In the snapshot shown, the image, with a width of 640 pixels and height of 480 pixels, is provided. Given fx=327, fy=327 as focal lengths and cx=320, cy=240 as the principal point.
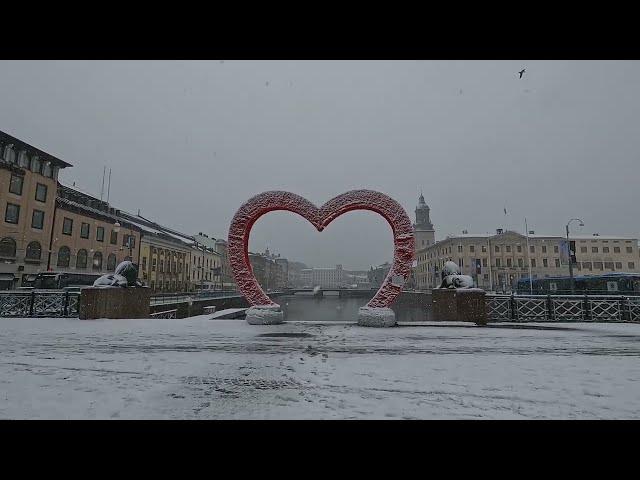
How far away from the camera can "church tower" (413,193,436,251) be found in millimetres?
93925

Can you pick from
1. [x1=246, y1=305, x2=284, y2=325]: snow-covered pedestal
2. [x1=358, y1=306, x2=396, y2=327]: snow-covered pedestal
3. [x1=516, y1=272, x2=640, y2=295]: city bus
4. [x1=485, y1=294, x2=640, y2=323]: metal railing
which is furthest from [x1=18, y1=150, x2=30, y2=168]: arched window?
[x1=516, y1=272, x2=640, y2=295]: city bus

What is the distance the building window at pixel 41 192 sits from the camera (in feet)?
111

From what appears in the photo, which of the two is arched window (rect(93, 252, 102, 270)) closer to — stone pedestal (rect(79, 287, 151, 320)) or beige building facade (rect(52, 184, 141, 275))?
beige building facade (rect(52, 184, 141, 275))

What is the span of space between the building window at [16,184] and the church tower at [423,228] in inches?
3214

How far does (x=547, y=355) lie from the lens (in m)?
6.59

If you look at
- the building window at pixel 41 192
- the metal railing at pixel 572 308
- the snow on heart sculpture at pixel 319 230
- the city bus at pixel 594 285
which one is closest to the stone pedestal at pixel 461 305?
the metal railing at pixel 572 308

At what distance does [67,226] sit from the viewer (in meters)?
36.8

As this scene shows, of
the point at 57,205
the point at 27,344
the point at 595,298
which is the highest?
the point at 57,205

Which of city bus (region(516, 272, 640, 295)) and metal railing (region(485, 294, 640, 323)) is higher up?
city bus (region(516, 272, 640, 295))

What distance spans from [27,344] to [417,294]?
5652 cm

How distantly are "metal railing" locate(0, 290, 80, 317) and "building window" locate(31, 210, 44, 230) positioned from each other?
963 inches

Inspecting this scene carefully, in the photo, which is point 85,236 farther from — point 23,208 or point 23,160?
point 23,160
